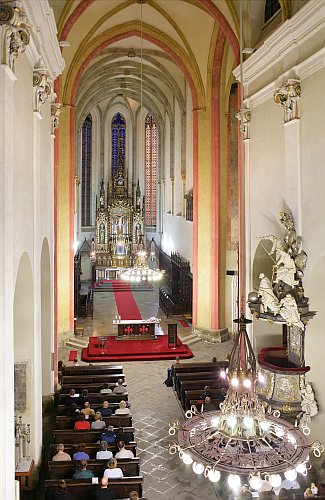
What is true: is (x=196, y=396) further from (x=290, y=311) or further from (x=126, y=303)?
(x=126, y=303)

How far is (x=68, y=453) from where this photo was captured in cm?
873

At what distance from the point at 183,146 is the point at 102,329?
1007 centimetres

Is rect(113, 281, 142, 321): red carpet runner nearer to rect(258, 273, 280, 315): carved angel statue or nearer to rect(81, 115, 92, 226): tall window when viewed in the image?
rect(81, 115, 92, 226): tall window

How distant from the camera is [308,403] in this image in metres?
9.79

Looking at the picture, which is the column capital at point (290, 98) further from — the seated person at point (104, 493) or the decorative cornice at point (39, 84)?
the seated person at point (104, 493)

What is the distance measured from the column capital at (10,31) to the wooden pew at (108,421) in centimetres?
678

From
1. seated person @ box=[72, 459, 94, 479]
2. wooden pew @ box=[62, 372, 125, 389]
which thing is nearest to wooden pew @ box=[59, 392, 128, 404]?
wooden pew @ box=[62, 372, 125, 389]

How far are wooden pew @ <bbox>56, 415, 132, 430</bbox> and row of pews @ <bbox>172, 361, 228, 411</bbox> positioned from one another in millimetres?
1680

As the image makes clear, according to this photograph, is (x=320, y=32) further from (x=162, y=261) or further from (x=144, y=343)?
(x=162, y=261)

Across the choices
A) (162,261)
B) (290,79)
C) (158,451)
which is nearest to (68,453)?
(158,451)

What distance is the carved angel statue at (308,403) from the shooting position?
32.0 feet

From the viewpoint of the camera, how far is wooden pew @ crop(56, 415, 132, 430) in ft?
32.7

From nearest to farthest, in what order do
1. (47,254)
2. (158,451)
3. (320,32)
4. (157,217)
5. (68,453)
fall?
(68,453) < (320,32) < (158,451) < (47,254) < (157,217)

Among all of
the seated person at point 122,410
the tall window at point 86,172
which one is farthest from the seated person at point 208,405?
the tall window at point 86,172
